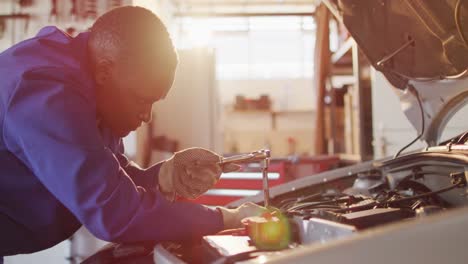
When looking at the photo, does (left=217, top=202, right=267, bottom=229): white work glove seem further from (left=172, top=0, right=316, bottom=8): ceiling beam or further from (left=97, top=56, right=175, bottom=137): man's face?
(left=172, top=0, right=316, bottom=8): ceiling beam

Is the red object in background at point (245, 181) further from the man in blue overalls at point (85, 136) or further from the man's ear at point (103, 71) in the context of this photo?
the man's ear at point (103, 71)

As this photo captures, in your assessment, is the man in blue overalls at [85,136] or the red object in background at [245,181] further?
the red object in background at [245,181]

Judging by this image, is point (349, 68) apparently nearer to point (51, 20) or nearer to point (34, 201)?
point (51, 20)

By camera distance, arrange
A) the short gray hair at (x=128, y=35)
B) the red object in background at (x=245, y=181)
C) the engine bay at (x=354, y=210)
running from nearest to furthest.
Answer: the engine bay at (x=354, y=210), the short gray hair at (x=128, y=35), the red object in background at (x=245, y=181)

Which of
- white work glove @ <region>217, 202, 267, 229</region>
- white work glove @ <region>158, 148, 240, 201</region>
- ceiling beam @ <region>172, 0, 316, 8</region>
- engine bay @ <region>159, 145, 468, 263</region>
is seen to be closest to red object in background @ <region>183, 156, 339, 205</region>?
engine bay @ <region>159, 145, 468, 263</region>

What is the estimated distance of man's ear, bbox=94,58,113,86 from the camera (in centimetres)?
98

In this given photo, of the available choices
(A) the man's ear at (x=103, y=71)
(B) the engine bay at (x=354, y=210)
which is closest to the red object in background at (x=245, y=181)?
(B) the engine bay at (x=354, y=210)

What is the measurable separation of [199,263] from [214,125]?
299 centimetres

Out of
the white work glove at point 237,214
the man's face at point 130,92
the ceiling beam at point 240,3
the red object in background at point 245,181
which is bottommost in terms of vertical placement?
the red object in background at point 245,181

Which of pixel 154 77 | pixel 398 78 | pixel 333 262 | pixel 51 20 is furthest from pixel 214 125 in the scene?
pixel 333 262

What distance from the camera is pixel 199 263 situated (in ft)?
2.84

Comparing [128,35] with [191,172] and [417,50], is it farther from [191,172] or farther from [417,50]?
[417,50]

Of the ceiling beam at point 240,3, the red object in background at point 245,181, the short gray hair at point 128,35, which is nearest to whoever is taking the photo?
the short gray hair at point 128,35

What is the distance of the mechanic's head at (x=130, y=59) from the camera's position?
95 cm
